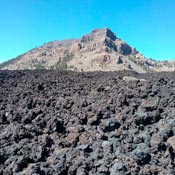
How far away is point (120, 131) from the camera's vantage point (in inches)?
702

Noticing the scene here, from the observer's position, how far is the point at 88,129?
58.9 ft

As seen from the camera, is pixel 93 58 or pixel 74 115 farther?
pixel 93 58

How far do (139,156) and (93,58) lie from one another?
6750 inches

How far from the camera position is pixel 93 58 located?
609ft

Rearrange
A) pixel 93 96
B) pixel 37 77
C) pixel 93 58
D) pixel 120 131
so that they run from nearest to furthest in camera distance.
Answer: pixel 120 131 → pixel 93 96 → pixel 37 77 → pixel 93 58

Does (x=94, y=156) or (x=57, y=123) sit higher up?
(x=57, y=123)

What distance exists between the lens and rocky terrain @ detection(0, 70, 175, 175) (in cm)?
1426

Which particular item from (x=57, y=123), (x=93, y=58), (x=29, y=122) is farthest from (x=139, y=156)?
(x=93, y=58)

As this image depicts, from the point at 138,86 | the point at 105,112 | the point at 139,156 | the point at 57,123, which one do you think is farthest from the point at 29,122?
the point at 138,86

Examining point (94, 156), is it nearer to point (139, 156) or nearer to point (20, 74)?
point (139, 156)

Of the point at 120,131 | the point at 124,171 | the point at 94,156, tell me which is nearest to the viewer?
the point at 124,171

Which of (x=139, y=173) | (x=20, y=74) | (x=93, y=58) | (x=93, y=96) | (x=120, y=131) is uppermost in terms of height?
(x=93, y=58)

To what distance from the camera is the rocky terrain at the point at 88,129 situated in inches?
561

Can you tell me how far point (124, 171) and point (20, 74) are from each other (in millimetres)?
21026
